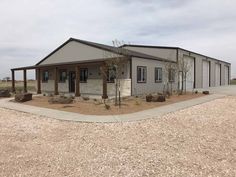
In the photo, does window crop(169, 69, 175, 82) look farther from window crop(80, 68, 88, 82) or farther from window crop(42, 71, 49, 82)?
window crop(42, 71, 49, 82)

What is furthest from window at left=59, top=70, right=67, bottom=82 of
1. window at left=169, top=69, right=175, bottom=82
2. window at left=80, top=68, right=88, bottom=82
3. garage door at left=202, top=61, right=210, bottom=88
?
garage door at left=202, top=61, right=210, bottom=88

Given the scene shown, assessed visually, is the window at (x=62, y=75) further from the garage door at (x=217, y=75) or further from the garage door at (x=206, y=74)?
the garage door at (x=217, y=75)

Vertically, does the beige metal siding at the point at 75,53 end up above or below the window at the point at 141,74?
above

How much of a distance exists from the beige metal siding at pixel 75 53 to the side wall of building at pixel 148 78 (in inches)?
95.9

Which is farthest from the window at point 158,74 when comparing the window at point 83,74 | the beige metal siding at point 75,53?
the window at point 83,74

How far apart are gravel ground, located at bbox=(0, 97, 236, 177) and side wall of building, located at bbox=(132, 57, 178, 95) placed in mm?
10237

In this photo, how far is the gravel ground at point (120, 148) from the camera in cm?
519

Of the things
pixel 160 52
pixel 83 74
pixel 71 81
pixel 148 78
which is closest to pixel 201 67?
pixel 160 52

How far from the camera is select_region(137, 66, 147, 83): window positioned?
21.2 m

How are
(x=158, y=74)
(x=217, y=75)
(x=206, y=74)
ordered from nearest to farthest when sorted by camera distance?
(x=158, y=74) → (x=206, y=74) → (x=217, y=75)

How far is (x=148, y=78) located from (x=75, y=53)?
308 inches

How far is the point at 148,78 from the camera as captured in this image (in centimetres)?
2256

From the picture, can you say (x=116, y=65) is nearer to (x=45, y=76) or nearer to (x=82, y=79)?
(x=82, y=79)

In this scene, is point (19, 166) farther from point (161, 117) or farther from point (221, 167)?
point (161, 117)
